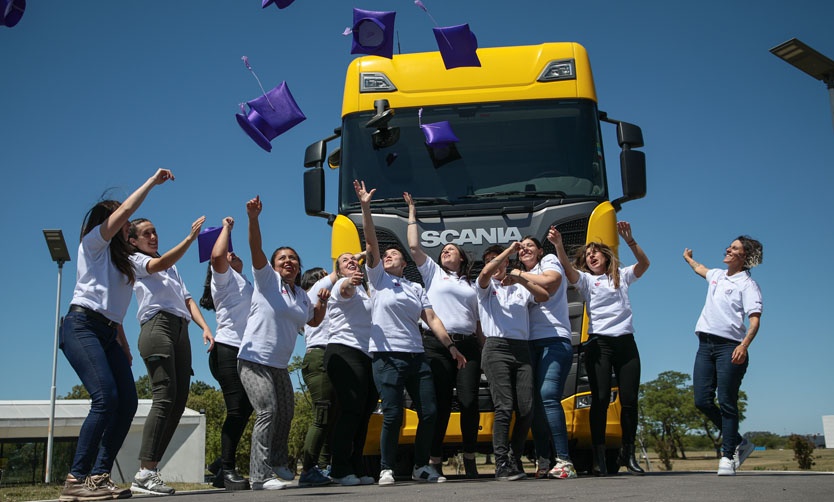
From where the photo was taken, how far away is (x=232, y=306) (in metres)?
7.12

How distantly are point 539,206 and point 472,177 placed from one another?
2.44ft

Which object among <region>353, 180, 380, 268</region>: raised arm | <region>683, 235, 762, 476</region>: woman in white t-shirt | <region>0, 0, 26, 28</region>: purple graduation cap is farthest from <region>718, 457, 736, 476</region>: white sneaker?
<region>0, 0, 26, 28</region>: purple graduation cap

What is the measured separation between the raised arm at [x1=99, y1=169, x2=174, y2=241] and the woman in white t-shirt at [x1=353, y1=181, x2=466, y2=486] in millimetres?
1772

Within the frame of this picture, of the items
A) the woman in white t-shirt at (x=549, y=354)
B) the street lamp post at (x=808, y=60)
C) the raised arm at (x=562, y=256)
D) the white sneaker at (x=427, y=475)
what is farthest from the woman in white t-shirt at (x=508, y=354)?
the street lamp post at (x=808, y=60)

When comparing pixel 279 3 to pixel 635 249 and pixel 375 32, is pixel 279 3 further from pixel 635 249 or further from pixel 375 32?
pixel 635 249

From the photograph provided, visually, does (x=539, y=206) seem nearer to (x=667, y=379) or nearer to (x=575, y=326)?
(x=575, y=326)

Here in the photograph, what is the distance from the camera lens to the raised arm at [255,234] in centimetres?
600

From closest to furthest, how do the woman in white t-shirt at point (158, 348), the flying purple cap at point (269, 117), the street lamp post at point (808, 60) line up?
the woman in white t-shirt at point (158, 348) → the flying purple cap at point (269, 117) → the street lamp post at point (808, 60)

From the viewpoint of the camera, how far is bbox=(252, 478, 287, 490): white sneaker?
6.36 metres

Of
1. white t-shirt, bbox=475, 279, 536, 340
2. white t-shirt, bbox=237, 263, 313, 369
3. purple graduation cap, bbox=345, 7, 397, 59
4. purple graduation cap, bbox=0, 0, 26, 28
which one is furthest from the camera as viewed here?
purple graduation cap, bbox=345, 7, 397, 59

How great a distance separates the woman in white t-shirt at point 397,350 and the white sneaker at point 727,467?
2214mm

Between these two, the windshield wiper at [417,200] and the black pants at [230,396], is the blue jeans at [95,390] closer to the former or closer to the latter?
the black pants at [230,396]

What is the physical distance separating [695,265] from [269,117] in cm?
423

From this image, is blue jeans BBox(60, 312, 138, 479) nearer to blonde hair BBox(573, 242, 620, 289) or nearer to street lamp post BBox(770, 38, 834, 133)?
blonde hair BBox(573, 242, 620, 289)
